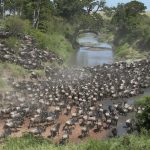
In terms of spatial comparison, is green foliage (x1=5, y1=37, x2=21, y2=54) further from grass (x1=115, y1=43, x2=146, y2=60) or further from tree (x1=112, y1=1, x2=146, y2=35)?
tree (x1=112, y1=1, x2=146, y2=35)

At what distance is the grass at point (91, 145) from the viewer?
75.9 feet

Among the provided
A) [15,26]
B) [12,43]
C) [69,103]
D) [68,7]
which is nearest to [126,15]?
[68,7]

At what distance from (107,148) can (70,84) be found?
20.1 meters

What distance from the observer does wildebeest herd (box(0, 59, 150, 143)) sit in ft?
97.1

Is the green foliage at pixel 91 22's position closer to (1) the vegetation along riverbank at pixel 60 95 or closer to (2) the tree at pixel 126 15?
(2) the tree at pixel 126 15

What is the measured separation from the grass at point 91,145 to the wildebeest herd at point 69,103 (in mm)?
2144

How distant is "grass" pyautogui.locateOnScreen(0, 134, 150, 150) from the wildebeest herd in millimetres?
2144

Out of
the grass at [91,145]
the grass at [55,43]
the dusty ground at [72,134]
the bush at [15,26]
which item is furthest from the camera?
the grass at [55,43]

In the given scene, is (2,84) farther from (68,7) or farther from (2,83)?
(68,7)

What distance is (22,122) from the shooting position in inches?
1200

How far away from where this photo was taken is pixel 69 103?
35.7 m

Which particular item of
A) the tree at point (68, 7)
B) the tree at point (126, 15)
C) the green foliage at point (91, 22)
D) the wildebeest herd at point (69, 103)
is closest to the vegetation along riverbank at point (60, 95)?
the wildebeest herd at point (69, 103)

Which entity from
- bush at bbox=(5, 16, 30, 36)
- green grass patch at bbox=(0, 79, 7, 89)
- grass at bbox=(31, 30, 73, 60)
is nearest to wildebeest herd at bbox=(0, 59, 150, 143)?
green grass patch at bbox=(0, 79, 7, 89)

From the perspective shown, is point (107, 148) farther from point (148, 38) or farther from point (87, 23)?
point (87, 23)
